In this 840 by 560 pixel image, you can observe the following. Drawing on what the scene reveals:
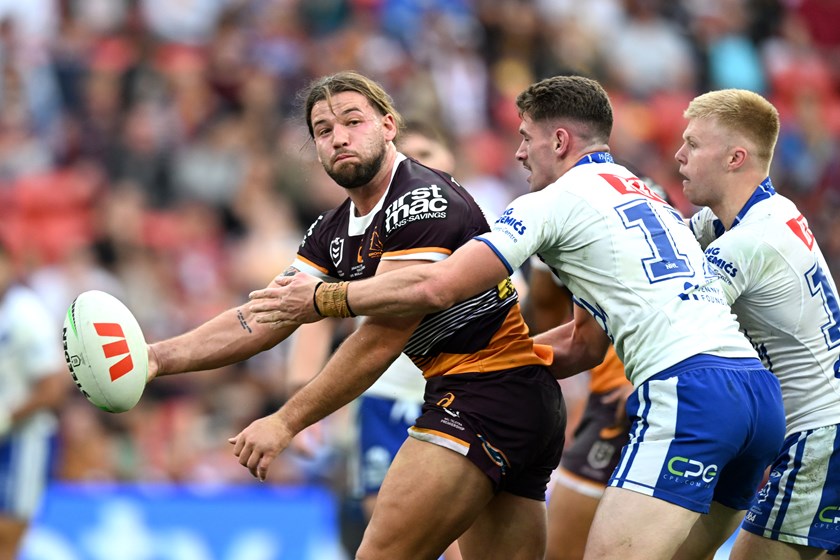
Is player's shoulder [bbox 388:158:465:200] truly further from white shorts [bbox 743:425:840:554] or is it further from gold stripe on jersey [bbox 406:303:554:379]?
white shorts [bbox 743:425:840:554]

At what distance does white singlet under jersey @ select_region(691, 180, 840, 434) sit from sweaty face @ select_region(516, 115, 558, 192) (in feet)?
2.59

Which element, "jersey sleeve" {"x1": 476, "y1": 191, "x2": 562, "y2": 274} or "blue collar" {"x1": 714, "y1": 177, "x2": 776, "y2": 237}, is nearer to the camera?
"jersey sleeve" {"x1": 476, "y1": 191, "x2": 562, "y2": 274}

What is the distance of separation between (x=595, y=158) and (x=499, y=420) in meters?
1.20

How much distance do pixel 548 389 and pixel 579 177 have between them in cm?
100

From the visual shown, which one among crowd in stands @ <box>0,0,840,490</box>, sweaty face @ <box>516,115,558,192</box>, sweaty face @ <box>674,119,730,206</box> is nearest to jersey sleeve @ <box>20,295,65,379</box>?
crowd in stands @ <box>0,0,840,490</box>

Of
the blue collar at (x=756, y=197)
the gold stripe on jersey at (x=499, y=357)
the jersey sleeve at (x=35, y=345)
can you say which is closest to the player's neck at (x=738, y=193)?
the blue collar at (x=756, y=197)

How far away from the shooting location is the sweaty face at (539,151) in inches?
217

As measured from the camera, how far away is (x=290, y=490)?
10.1 metres

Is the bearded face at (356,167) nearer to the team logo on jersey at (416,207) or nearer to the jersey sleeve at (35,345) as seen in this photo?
the team logo on jersey at (416,207)

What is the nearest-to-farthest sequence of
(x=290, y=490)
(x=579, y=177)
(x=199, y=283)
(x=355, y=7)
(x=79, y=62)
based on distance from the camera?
(x=579, y=177), (x=290, y=490), (x=199, y=283), (x=79, y=62), (x=355, y=7)

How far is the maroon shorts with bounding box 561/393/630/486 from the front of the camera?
7.02 meters

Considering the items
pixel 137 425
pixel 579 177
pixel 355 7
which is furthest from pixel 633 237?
pixel 355 7

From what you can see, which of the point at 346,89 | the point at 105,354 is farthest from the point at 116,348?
the point at 346,89

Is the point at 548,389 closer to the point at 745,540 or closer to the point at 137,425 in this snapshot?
the point at 745,540
